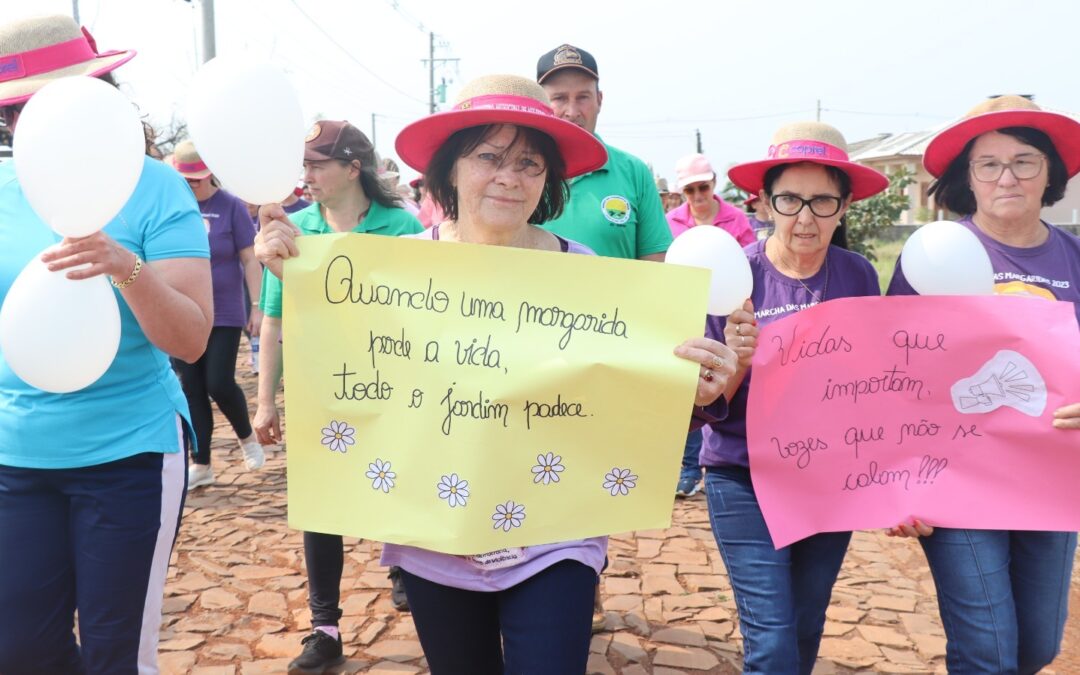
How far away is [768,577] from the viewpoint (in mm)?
2518

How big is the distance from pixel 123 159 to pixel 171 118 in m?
24.1

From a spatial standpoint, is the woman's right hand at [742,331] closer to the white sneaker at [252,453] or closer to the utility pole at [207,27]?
the white sneaker at [252,453]

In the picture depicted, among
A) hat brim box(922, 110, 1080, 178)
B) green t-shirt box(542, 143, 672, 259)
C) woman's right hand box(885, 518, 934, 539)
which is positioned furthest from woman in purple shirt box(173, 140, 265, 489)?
woman's right hand box(885, 518, 934, 539)

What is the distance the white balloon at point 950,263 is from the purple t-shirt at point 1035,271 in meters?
0.18

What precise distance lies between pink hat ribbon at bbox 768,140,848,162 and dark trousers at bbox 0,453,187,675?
205cm

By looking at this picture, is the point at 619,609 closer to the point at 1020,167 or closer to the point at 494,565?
the point at 494,565

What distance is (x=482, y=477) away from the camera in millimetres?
2018

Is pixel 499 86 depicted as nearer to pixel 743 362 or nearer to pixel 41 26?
pixel 743 362

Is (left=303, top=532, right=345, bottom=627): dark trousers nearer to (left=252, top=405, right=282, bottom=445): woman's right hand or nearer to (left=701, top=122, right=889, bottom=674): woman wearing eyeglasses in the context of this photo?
(left=252, top=405, right=282, bottom=445): woman's right hand

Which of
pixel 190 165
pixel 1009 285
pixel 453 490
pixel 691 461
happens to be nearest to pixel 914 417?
pixel 1009 285

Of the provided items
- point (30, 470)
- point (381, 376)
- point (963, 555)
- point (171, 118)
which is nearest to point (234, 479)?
point (30, 470)

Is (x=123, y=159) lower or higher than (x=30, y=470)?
higher

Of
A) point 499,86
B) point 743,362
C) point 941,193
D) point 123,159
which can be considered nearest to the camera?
point 123,159

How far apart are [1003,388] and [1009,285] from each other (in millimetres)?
396
